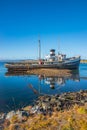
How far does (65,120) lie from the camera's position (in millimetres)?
9898

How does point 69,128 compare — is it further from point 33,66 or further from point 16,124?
point 33,66

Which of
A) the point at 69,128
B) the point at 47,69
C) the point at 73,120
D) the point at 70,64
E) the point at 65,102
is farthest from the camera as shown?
the point at 70,64

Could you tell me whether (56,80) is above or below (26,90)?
below

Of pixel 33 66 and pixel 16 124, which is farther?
pixel 33 66

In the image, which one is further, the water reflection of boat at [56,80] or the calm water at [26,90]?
the water reflection of boat at [56,80]

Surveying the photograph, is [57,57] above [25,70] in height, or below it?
above

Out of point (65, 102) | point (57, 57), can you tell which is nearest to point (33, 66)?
point (57, 57)

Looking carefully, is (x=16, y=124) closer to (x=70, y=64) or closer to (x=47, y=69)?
(x=47, y=69)

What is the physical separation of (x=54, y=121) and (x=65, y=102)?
601cm

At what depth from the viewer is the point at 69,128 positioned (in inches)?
336

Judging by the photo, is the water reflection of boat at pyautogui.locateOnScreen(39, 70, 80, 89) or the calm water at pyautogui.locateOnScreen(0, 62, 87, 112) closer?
the calm water at pyautogui.locateOnScreen(0, 62, 87, 112)

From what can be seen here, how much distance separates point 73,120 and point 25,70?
189ft

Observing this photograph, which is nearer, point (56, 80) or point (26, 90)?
point (26, 90)

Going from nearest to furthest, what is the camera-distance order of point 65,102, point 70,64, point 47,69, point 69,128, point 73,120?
point 69,128
point 73,120
point 65,102
point 47,69
point 70,64
